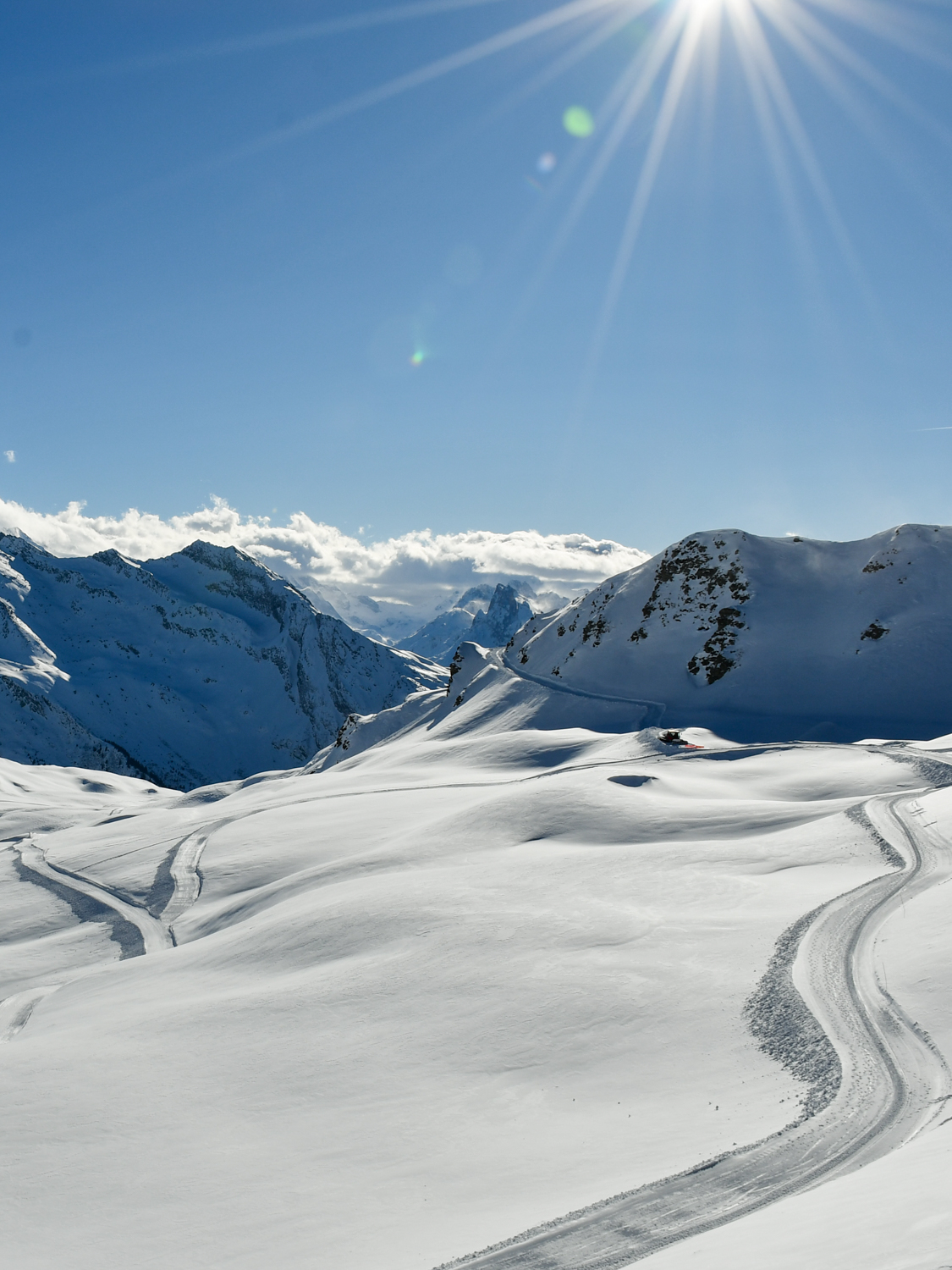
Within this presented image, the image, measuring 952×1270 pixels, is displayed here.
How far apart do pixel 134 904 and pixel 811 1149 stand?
3186cm

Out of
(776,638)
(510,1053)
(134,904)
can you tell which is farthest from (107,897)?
(776,638)

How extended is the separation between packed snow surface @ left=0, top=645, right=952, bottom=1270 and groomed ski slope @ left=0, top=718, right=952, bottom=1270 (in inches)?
2.7

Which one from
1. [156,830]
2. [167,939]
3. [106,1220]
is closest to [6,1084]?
[106,1220]

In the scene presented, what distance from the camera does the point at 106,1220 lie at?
1023 cm

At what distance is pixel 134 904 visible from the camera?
3431cm

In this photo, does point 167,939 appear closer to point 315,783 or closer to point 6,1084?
point 6,1084

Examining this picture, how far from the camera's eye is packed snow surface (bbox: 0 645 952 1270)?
9.18 metres

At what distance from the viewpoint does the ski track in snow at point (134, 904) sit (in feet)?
74.9

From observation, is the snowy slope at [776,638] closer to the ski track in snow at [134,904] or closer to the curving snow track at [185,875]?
the curving snow track at [185,875]

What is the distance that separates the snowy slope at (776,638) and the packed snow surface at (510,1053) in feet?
132

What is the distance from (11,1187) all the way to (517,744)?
53.1 m

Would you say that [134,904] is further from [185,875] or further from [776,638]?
[776,638]

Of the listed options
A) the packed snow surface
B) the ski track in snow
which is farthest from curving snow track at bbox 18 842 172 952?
the packed snow surface

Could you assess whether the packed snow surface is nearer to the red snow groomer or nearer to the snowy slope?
the red snow groomer
